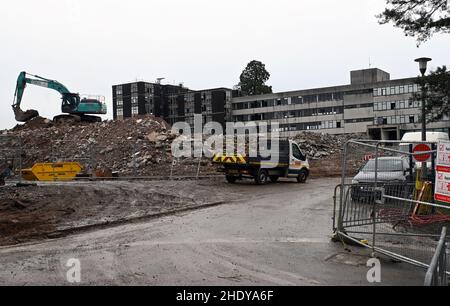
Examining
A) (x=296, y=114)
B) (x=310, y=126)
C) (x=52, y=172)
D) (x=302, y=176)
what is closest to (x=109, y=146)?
(x=52, y=172)

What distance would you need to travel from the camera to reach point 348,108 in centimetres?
8894

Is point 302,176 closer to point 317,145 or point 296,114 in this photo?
point 317,145

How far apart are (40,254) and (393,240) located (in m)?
6.62

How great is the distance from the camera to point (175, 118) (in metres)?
108

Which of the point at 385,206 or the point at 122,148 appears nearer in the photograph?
the point at 385,206

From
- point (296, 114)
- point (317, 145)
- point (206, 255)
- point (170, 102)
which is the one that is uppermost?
point (170, 102)

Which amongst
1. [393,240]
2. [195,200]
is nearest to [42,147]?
[195,200]

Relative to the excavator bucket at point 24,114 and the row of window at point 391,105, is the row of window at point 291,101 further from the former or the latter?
the excavator bucket at point 24,114

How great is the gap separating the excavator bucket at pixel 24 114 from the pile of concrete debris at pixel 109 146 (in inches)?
24.9

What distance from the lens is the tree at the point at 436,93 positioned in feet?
56.9

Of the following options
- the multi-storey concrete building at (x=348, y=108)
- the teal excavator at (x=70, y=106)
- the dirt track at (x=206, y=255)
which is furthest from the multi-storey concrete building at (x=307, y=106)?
the dirt track at (x=206, y=255)

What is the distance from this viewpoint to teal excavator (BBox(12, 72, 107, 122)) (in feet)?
150

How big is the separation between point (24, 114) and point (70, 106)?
16.0ft

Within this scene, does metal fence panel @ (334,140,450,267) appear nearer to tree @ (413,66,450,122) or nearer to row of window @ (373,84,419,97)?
tree @ (413,66,450,122)
